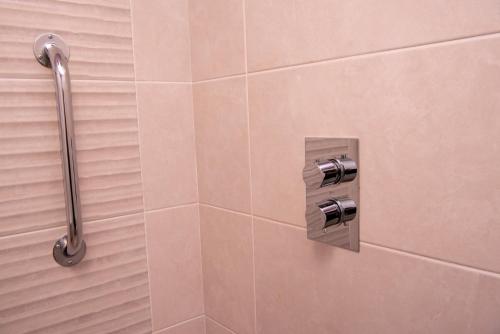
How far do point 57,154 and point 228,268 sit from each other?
1.59 feet

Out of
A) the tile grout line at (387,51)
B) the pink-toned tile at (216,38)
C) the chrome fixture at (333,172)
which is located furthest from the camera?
the pink-toned tile at (216,38)

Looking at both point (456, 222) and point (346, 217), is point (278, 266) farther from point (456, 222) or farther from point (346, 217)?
point (456, 222)

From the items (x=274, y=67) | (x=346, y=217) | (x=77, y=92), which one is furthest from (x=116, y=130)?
(x=346, y=217)

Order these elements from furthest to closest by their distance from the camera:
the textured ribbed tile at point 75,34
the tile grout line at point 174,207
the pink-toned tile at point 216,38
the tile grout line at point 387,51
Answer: the tile grout line at point 174,207 → the pink-toned tile at point 216,38 → the textured ribbed tile at point 75,34 → the tile grout line at point 387,51

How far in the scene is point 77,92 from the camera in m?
0.83

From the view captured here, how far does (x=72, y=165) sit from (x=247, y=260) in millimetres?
444

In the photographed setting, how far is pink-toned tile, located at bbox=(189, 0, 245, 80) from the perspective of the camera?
33.4 inches

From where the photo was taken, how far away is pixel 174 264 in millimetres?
1004

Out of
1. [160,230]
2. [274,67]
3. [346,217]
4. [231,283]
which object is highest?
[274,67]

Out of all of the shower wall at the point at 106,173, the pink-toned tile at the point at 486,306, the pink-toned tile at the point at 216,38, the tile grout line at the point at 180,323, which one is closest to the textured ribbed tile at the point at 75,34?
the shower wall at the point at 106,173

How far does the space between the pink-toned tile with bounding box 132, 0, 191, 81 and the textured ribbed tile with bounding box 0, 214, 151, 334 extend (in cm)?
37

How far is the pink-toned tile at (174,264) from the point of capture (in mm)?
972

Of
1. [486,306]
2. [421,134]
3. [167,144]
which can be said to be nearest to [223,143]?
[167,144]

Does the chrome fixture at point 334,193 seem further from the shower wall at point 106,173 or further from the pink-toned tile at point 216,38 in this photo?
the shower wall at point 106,173
